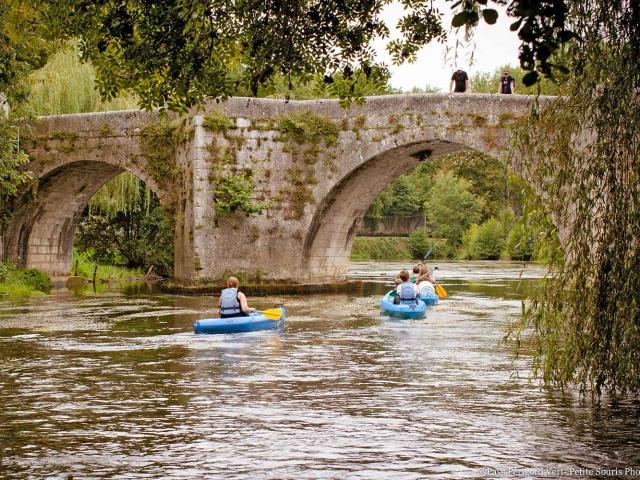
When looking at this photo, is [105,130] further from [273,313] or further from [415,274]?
[273,313]

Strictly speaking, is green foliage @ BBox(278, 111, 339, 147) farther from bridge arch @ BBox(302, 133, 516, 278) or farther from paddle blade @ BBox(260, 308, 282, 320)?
paddle blade @ BBox(260, 308, 282, 320)

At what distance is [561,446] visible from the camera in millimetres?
6516

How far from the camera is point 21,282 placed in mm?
21719

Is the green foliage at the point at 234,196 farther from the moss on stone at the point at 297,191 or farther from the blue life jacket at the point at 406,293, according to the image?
the blue life jacket at the point at 406,293

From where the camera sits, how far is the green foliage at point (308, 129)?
2005cm

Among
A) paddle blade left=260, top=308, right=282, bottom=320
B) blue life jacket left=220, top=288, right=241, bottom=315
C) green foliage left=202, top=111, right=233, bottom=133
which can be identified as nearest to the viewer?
blue life jacket left=220, top=288, right=241, bottom=315

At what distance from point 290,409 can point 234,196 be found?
12.4 metres

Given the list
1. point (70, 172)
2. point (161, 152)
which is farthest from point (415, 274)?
point (70, 172)

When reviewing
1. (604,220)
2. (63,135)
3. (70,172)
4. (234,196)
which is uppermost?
(63,135)

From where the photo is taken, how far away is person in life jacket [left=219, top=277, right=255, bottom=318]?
13484 millimetres

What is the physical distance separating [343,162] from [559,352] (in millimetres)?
12711

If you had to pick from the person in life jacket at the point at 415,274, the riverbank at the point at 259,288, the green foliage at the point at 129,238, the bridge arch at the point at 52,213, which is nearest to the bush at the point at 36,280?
the bridge arch at the point at 52,213

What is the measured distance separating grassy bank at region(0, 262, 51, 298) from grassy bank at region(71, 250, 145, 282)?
3.28 m

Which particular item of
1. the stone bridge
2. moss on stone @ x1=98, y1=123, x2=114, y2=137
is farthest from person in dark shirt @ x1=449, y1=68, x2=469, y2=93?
moss on stone @ x1=98, y1=123, x2=114, y2=137
